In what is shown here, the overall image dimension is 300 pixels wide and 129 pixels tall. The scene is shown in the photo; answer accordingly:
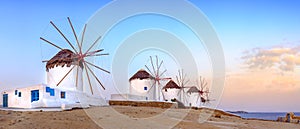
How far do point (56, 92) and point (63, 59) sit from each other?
3.87 meters

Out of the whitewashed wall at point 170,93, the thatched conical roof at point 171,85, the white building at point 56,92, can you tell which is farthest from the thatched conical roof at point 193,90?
the white building at point 56,92

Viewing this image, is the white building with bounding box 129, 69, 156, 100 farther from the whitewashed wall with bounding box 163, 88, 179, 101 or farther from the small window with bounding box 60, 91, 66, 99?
the small window with bounding box 60, 91, 66, 99

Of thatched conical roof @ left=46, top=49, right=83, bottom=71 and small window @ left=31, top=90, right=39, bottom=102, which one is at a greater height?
thatched conical roof @ left=46, top=49, right=83, bottom=71

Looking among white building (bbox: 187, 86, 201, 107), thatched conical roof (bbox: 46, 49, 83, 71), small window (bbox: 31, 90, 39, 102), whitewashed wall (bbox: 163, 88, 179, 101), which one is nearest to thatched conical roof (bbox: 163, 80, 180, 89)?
whitewashed wall (bbox: 163, 88, 179, 101)

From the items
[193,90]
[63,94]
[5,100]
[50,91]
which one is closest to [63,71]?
[63,94]

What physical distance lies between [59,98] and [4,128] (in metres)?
12.9

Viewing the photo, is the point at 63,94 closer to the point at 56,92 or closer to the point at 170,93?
the point at 56,92

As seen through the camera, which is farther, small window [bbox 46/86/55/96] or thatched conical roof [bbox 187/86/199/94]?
thatched conical roof [bbox 187/86/199/94]

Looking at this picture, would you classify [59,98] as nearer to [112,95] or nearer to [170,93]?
[112,95]

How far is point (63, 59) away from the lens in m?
27.1

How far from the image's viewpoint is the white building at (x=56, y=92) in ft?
75.7

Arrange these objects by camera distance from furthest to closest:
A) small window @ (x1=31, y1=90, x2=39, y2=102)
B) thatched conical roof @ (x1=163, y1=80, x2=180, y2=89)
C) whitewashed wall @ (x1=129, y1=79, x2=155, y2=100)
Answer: thatched conical roof @ (x1=163, y1=80, x2=180, y2=89), whitewashed wall @ (x1=129, y1=79, x2=155, y2=100), small window @ (x1=31, y1=90, x2=39, y2=102)

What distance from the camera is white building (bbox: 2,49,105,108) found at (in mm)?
23062

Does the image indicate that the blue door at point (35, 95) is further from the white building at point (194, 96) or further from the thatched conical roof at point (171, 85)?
the white building at point (194, 96)
